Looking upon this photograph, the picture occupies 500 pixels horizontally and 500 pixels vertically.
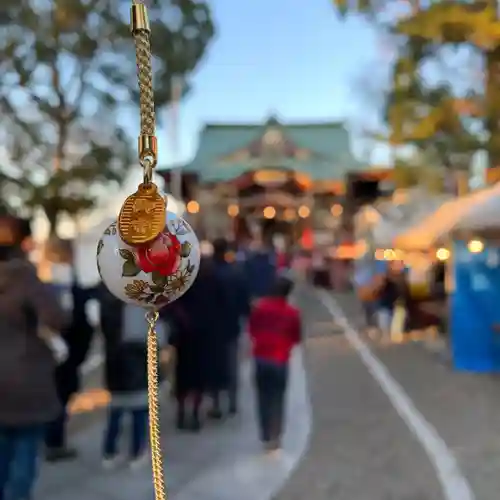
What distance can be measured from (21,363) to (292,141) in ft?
90.6

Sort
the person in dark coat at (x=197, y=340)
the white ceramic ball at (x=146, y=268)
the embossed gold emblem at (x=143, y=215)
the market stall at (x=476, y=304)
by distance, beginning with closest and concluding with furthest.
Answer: the embossed gold emblem at (x=143, y=215), the white ceramic ball at (x=146, y=268), the person in dark coat at (x=197, y=340), the market stall at (x=476, y=304)

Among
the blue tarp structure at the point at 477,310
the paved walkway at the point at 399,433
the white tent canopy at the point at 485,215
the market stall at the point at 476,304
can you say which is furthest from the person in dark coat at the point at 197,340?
the blue tarp structure at the point at 477,310

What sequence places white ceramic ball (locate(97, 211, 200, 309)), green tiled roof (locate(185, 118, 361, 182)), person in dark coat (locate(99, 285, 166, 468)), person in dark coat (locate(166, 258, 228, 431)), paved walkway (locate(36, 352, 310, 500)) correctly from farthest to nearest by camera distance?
green tiled roof (locate(185, 118, 361, 182)) → person in dark coat (locate(166, 258, 228, 431)) → person in dark coat (locate(99, 285, 166, 468)) → paved walkway (locate(36, 352, 310, 500)) → white ceramic ball (locate(97, 211, 200, 309))

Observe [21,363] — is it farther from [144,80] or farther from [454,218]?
[454,218]

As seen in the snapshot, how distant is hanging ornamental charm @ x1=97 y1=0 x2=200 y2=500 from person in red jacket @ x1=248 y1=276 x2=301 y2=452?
3.99 m

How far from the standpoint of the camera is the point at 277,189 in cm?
2952

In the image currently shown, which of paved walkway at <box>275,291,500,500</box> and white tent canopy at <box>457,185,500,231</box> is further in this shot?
white tent canopy at <box>457,185,500,231</box>

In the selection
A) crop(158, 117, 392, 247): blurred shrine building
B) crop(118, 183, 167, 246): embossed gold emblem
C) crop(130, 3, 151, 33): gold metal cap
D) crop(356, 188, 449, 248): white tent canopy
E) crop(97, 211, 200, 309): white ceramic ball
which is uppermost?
crop(158, 117, 392, 247): blurred shrine building

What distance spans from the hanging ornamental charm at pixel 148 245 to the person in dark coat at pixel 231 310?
194 inches

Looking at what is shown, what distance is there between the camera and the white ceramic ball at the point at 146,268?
6.25 ft

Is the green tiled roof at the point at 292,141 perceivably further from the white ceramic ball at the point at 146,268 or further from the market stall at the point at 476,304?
the white ceramic ball at the point at 146,268

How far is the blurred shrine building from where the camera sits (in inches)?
1130

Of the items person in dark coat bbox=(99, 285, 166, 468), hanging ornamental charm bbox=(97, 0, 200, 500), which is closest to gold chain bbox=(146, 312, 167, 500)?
hanging ornamental charm bbox=(97, 0, 200, 500)

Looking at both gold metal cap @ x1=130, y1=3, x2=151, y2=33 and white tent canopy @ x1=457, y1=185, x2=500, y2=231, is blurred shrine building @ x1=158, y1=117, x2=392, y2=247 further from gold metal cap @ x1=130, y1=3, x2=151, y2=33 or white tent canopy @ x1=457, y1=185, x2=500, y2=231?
gold metal cap @ x1=130, y1=3, x2=151, y2=33
